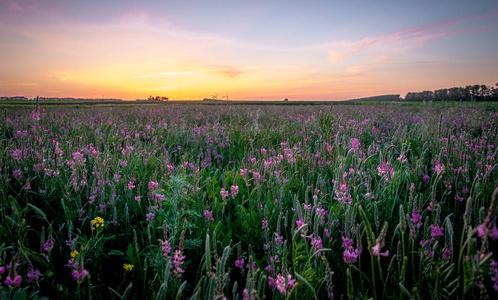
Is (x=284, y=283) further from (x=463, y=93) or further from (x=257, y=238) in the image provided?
(x=463, y=93)

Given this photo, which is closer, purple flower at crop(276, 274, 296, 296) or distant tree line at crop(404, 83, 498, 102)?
purple flower at crop(276, 274, 296, 296)

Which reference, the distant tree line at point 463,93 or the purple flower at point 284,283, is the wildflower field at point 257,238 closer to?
the purple flower at point 284,283

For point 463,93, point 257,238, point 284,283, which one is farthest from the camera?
point 463,93

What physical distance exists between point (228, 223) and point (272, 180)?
2.47 feet

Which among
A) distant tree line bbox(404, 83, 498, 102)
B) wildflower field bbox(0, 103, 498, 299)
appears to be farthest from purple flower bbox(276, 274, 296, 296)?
distant tree line bbox(404, 83, 498, 102)

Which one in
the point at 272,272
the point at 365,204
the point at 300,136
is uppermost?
the point at 300,136

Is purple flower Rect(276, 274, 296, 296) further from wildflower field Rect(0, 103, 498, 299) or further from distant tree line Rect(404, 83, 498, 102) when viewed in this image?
distant tree line Rect(404, 83, 498, 102)

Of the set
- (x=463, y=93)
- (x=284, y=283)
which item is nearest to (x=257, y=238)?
(x=284, y=283)

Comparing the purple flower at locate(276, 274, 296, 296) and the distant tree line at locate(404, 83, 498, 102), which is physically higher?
the distant tree line at locate(404, 83, 498, 102)

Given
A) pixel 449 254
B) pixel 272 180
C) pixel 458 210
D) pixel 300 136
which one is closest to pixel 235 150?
pixel 300 136

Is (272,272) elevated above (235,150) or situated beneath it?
situated beneath

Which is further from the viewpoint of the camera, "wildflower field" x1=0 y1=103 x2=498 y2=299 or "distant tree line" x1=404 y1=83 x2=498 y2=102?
"distant tree line" x1=404 y1=83 x2=498 y2=102

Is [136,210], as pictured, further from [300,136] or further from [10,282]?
[300,136]

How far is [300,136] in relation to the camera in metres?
5.32
